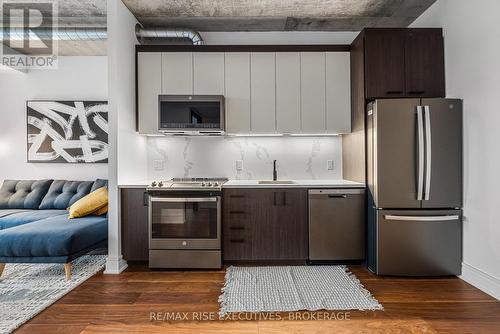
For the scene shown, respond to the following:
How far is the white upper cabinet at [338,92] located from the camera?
3447 mm

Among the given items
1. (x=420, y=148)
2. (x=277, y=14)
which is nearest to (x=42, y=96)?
(x=277, y=14)

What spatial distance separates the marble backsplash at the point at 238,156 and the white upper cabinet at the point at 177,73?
0.64 meters

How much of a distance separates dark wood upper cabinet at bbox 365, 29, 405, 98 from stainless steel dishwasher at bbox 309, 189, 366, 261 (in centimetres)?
107

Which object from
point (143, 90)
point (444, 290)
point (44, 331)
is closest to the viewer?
point (44, 331)

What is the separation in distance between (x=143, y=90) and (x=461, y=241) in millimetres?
3700

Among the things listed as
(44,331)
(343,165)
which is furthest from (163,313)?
(343,165)

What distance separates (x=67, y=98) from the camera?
427cm

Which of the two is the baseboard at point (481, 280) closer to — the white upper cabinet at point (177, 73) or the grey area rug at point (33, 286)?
the white upper cabinet at point (177, 73)

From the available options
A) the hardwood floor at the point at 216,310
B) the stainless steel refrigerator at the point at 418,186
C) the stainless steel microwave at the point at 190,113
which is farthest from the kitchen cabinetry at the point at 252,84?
the hardwood floor at the point at 216,310

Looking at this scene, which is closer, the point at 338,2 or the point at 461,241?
the point at 461,241

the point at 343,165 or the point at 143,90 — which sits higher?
the point at 143,90

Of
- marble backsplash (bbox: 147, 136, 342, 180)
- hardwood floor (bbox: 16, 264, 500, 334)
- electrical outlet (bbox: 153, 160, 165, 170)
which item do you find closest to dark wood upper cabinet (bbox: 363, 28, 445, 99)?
marble backsplash (bbox: 147, 136, 342, 180)

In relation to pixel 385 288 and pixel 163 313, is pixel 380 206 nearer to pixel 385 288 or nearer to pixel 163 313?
pixel 385 288

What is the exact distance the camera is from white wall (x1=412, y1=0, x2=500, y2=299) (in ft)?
7.97
